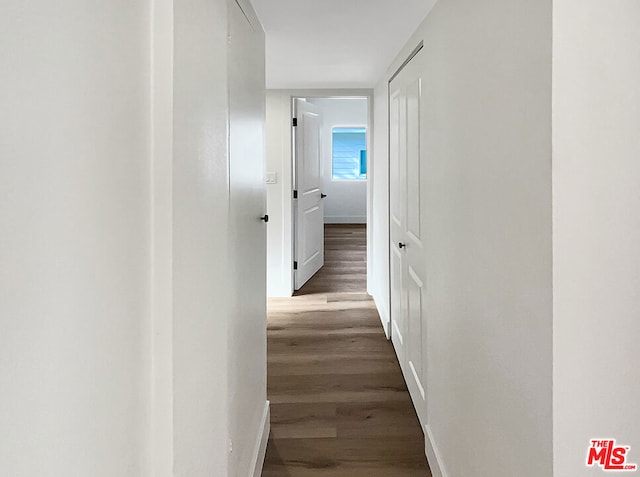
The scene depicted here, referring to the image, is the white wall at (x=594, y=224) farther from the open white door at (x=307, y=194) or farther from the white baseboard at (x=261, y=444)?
the open white door at (x=307, y=194)

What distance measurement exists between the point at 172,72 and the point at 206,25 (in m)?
0.35

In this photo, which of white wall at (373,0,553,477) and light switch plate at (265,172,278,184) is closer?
white wall at (373,0,553,477)

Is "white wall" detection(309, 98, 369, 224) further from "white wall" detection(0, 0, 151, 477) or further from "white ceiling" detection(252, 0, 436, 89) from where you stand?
"white wall" detection(0, 0, 151, 477)

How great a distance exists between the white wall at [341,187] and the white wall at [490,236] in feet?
25.0

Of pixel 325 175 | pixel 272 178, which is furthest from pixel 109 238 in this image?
pixel 325 175

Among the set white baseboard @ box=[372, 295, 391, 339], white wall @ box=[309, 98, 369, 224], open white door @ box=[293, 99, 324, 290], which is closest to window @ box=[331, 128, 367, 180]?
white wall @ box=[309, 98, 369, 224]

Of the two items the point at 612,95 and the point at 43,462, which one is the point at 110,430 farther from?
the point at 612,95

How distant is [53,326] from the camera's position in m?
0.71

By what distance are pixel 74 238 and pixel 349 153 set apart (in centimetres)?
972

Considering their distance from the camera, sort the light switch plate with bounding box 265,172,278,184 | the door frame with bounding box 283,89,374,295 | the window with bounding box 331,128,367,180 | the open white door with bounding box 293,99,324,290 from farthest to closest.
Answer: the window with bounding box 331,128,367,180 < the open white door with bounding box 293,99,324,290 < the light switch plate with bounding box 265,172,278,184 < the door frame with bounding box 283,89,374,295

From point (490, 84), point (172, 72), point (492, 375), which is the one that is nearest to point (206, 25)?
point (172, 72)

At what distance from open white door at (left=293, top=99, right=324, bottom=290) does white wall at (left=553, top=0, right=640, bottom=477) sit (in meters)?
4.33

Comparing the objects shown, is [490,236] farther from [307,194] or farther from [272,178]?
[307,194]

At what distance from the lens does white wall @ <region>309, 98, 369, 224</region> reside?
989cm
